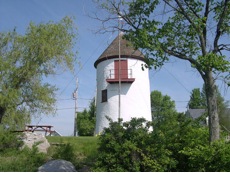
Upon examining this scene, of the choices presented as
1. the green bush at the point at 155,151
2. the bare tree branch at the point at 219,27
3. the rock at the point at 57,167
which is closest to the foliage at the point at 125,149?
the green bush at the point at 155,151

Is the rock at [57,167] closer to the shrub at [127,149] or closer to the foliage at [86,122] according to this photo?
the shrub at [127,149]

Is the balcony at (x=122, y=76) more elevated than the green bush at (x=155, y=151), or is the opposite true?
the balcony at (x=122, y=76)

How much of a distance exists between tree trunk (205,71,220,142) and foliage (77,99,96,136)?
30413 millimetres

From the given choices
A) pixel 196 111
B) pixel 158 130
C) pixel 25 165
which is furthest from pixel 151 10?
pixel 196 111

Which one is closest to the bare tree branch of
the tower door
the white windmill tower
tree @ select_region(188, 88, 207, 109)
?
the white windmill tower

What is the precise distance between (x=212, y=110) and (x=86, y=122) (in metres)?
31.3

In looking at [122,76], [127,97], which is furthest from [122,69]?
[127,97]

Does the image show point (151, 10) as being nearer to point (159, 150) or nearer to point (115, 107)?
point (159, 150)

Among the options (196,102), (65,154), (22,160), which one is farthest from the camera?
(196,102)

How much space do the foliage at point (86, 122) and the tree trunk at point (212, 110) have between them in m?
30.4

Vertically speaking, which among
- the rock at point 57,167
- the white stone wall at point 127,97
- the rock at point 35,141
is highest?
the white stone wall at point 127,97

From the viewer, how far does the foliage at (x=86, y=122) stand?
40.1 m

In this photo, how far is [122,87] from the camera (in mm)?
28375

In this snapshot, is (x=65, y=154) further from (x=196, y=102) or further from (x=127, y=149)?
(x=196, y=102)
